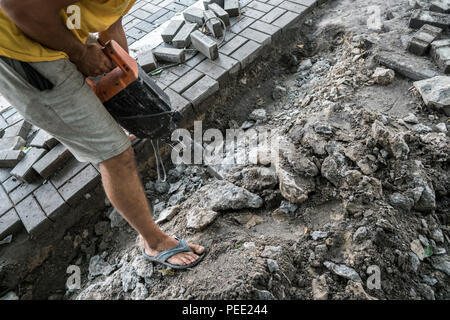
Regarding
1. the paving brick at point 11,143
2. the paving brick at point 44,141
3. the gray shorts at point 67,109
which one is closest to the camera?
the gray shorts at point 67,109

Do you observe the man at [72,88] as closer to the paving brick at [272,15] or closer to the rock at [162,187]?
the rock at [162,187]

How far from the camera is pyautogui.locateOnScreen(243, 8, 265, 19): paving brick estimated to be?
10.9ft

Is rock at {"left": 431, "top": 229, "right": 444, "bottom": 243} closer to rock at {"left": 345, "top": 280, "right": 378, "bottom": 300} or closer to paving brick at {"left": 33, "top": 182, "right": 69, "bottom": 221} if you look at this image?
rock at {"left": 345, "top": 280, "right": 378, "bottom": 300}

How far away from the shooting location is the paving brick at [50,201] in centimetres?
218

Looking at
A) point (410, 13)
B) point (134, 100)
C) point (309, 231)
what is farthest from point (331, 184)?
point (410, 13)

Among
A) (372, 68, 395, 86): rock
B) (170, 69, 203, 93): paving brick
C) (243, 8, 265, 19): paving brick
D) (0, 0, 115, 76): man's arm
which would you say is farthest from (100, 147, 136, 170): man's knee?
Result: (243, 8, 265, 19): paving brick

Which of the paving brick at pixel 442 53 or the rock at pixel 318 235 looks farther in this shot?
the paving brick at pixel 442 53

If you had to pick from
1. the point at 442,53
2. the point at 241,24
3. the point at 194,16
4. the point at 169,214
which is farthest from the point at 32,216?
the point at 442,53

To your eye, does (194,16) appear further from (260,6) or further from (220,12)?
(260,6)

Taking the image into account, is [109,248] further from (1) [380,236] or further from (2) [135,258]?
(1) [380,236]

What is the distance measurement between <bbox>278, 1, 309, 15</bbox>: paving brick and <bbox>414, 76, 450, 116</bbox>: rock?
5.38 ft

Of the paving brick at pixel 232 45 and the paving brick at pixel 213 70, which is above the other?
the paving brick at pixel 232 45

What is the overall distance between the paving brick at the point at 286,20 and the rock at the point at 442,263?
2.65m

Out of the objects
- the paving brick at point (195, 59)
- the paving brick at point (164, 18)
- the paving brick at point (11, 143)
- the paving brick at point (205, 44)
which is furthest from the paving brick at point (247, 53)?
the paving brick at point (11, 143)
